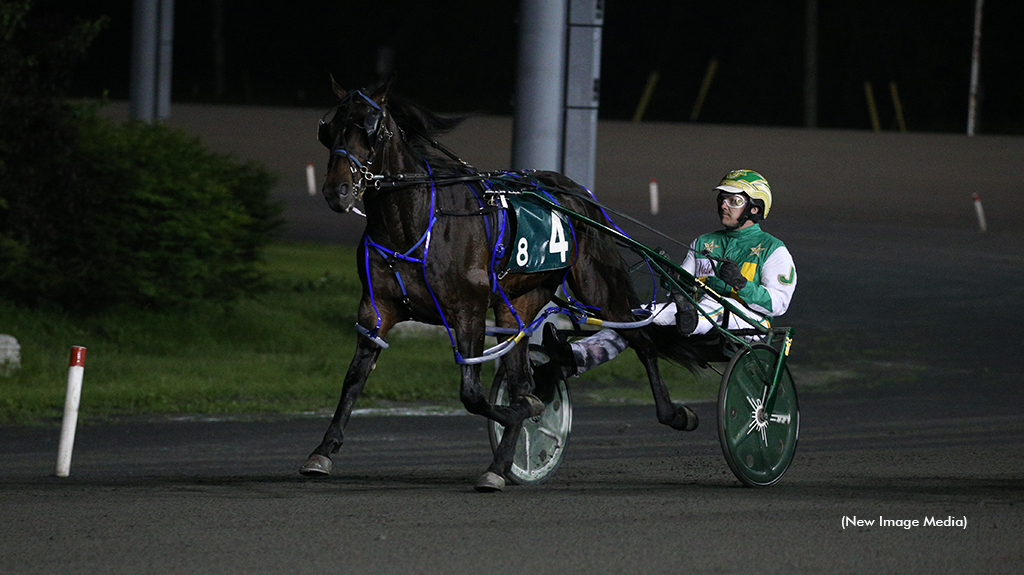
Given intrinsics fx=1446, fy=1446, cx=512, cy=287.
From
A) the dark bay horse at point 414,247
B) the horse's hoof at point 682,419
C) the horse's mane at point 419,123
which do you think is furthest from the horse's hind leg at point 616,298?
the horse's mane at point 419,123

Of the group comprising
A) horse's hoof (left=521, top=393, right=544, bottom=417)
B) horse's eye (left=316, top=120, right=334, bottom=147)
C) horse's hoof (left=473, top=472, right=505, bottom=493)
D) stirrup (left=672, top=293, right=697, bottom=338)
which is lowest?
horse's hoof (left=473, top=472, right=505, bottom=493)

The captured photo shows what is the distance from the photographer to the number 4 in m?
7.41

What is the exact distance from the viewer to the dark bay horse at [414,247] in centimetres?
669

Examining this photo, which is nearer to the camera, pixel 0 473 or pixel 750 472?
pixel 750 472

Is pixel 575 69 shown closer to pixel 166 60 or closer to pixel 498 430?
pixel 498 430

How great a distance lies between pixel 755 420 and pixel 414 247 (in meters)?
1.96

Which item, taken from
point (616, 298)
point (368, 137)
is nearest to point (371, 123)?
point (368, 137)

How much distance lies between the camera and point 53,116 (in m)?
12.7

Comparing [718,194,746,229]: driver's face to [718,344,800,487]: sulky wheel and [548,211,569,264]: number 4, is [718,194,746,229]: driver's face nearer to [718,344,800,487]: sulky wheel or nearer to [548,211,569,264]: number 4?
[718,344,800,487]: sulky wheel

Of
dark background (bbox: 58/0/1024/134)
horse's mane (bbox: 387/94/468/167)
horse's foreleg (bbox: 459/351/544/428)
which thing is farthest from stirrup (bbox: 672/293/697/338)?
dark background (bbox: 58/0/1024/134)

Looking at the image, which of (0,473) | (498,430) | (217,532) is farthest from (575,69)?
(217,532)

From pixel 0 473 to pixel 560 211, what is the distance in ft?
11.0

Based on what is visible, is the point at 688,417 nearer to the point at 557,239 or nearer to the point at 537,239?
the point at 557,239

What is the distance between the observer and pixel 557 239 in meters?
7.45
